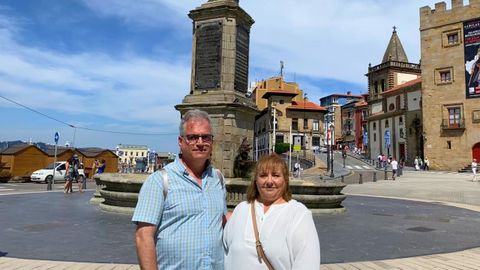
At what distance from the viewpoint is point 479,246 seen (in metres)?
6.43

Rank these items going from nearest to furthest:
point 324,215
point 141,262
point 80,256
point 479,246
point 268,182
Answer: point 141,262 < point 268,182 < point 80,256 < point 479,246 < point 324,215

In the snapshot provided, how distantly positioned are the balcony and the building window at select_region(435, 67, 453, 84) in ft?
16.4

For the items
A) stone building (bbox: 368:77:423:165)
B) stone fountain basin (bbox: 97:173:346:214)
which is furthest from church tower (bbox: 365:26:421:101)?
stone fountain basin (bbox: 97:173:346:214)

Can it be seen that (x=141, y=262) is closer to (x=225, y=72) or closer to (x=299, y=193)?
(x=299, y=193)

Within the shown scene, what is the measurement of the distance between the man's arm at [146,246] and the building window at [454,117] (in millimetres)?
A: 51383

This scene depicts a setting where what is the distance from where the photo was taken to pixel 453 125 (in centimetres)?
4641

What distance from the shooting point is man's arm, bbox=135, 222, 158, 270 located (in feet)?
6.77


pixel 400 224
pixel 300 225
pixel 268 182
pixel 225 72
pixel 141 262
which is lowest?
pixel 400 224

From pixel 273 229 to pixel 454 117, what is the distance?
5148 centimetres

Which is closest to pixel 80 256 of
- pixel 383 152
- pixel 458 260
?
pixel 458 260

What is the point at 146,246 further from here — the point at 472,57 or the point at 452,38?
the point at 452,38

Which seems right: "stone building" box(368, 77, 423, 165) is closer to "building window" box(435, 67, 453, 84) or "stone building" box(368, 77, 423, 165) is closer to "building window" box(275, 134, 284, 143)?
"building window" box(435, 67, 453, 84)

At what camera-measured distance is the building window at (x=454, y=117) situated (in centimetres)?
4619

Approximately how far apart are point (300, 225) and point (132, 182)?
7.81m
